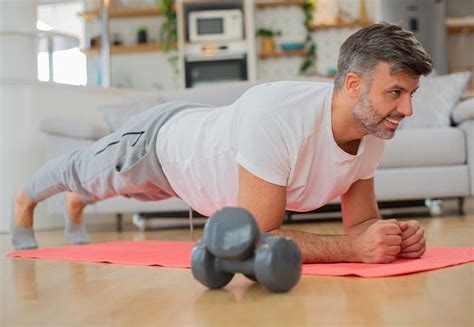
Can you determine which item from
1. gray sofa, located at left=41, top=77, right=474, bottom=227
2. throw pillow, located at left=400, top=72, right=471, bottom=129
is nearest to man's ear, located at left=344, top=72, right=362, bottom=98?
gray sofa, located at left=41, top=77, right=474, bottom=227

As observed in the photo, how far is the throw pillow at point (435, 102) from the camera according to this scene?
434cm

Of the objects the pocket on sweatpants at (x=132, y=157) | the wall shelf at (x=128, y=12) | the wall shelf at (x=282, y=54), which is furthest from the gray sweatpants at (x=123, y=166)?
the wall shelf at (x=128, y=12)

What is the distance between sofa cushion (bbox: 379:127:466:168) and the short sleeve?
2.44 meters

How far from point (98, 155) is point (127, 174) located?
15 centimetres

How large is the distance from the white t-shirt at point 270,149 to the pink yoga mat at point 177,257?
20 centimetres

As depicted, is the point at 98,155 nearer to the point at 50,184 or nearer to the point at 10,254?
the point at 50,184

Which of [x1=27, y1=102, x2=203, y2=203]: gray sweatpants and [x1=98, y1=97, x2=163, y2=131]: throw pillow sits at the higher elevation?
[x1=98, y1=97, x2=163, y2=131]: throw pillow

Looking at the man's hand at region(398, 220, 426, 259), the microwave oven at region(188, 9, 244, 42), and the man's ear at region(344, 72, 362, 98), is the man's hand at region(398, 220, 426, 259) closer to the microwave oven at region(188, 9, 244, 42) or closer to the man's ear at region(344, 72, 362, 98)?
the man's ear at region(344, 72, 362, 98)

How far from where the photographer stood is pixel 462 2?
8383 millimetres

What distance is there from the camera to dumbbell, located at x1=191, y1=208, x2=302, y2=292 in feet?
4.15

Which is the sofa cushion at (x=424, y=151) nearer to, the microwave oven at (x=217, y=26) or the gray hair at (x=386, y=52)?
the gray hair at (x=386, y=52)

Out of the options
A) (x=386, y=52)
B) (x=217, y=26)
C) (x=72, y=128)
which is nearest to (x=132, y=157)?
(x=386, y=52)

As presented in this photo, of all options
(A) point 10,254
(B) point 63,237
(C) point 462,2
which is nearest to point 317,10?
(C) point 462,2

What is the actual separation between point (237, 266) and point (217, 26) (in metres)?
7.07
